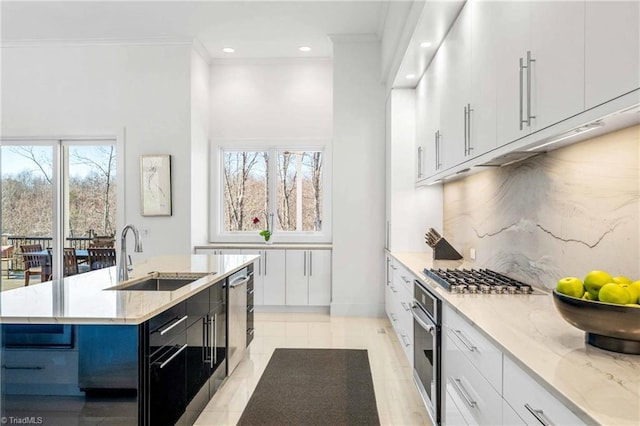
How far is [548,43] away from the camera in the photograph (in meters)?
1.55

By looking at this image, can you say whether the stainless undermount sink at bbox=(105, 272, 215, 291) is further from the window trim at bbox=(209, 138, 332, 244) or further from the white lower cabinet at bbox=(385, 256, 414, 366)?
the window trim at bbox=(209, 138, 332, 244)

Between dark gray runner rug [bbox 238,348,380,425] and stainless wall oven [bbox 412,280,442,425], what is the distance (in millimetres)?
401

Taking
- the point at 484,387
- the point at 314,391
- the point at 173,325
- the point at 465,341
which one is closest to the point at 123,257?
the point at 173,325

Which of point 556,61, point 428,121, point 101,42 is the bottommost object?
point 556,61

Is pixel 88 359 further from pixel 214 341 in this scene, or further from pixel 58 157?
pixel 58 157

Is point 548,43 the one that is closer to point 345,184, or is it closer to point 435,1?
point 435,1

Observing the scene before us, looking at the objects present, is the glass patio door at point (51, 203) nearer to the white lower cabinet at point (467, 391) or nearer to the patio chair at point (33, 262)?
the patio chair at point (33, 262)

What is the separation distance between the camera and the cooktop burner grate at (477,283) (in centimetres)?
210

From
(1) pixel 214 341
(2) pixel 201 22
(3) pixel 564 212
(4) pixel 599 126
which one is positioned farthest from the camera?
(2) pixel 201 22

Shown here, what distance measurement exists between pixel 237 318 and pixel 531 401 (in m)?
2.51

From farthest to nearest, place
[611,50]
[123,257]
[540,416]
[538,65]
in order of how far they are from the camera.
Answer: [123,257] < [538,65] < [611,50] < [540,416]

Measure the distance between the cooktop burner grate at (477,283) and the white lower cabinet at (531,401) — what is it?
85 centimetres

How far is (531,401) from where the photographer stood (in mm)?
1109

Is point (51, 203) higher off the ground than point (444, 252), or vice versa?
point (51, 203)
